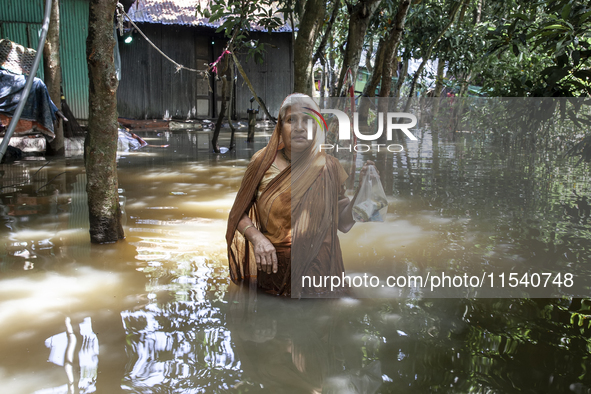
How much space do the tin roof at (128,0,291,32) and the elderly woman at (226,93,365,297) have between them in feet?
39.2

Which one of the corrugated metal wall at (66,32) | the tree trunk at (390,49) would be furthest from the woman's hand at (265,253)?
the corrugated metal wall at (66,32)

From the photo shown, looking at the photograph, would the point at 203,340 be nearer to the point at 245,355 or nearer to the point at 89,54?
the point at 245,355

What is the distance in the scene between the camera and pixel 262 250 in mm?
2855

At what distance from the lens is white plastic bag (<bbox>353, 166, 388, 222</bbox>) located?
2729 mm

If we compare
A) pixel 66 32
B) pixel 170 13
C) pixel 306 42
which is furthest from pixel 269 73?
pixel 306 42

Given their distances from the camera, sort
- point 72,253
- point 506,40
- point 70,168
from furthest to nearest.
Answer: point 70,168, point 72,253, point 506,40

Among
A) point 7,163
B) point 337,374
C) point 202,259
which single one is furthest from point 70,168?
point 337,374

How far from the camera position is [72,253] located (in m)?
3.97

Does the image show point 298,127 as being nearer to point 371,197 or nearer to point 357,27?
point 371,197

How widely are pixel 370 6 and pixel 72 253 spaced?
13.9 feet

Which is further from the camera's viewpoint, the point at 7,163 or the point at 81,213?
the point at 7,163

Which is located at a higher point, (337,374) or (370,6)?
(370,6)

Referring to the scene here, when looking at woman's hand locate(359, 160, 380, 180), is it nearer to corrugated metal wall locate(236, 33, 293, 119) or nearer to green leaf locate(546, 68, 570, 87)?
green leaf locate(546, 68, 570, 87)

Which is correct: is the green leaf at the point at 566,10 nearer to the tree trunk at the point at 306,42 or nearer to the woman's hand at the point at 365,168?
the woman's hand at the point at 365,168
